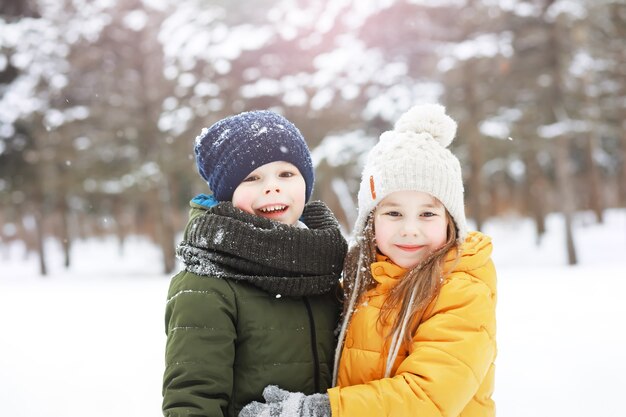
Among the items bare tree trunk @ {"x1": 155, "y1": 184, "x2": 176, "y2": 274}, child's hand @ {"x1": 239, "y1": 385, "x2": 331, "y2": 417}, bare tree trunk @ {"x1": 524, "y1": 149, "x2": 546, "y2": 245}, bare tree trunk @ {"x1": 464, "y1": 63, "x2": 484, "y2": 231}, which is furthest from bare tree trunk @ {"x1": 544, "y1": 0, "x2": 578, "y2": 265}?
child's hand @ {"x1": 239, "y1": 385, "x2": 331, "y2": 417}

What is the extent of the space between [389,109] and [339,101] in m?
1.87

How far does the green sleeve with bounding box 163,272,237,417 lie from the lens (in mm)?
1659

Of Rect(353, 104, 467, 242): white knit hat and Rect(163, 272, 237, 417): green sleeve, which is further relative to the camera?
Rect(353, 104, 467, 242): white knit hat

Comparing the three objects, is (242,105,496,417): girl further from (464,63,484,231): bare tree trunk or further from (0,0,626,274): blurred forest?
(464,63,484,231): bare tree trunk

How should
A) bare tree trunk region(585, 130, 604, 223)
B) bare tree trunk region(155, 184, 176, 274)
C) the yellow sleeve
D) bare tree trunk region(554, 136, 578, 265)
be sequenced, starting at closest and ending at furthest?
1. the yellow sleeve
2. bare tree trunk region(554, 136, 578, 265)
3. bare tree trunk region(155, 184, 176, 274)
4. bare tree trunk region(585, 130, 604, 223)

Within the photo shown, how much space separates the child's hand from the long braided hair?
10.8 inches

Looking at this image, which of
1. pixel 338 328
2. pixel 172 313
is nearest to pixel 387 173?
pixel 338 328

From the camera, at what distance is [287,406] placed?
1.70m

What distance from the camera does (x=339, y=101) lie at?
17.2 meters

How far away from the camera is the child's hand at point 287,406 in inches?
66.1

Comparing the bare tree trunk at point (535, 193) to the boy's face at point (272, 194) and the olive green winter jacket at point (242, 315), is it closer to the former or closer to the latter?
the boy's face at point (272, 194)

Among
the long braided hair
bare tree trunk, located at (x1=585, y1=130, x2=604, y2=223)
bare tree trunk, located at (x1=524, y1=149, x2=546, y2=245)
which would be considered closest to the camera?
the long braided hair

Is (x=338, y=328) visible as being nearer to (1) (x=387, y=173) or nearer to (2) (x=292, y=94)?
(1) (x=387, y=173)

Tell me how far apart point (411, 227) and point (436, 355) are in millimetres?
477
